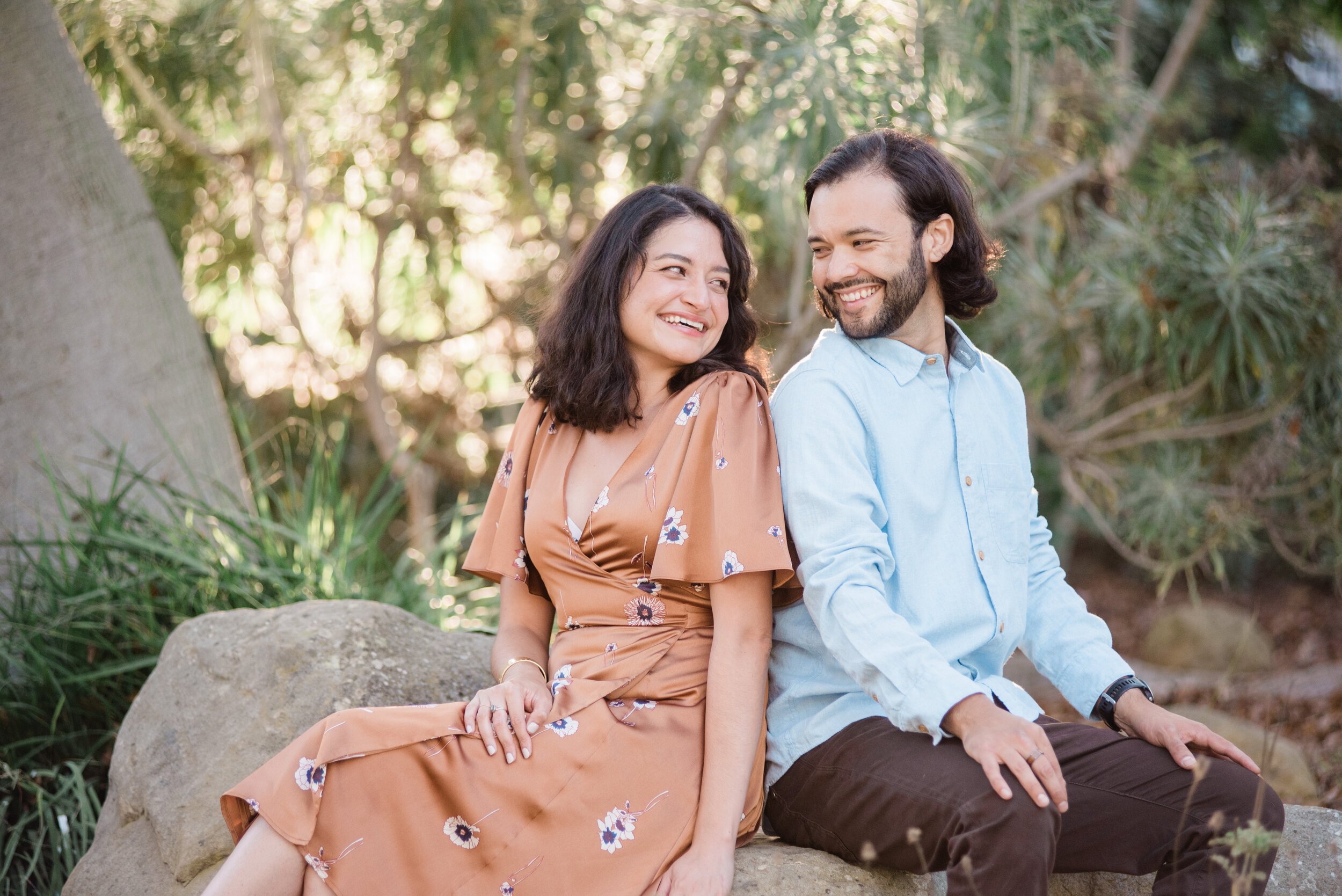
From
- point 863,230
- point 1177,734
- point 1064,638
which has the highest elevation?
point 863,230

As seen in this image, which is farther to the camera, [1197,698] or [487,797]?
[1197,698]

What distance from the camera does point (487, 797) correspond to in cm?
204

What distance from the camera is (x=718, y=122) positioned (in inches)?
194

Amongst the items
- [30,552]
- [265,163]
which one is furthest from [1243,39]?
[30,552]

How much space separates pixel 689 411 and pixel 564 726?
69 centimetres

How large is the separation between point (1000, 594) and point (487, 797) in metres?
1.10

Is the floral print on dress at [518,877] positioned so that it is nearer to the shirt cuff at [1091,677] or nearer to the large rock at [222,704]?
the large rock at [222,704]

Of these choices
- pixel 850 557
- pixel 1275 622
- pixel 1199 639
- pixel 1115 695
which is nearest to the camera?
pixel 850 557

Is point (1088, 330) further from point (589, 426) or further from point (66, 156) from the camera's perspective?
point (66, 156)

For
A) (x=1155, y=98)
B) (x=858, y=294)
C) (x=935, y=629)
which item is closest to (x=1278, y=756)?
(x=935, y=629)

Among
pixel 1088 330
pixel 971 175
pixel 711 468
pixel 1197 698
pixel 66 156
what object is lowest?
pixel 1197 698

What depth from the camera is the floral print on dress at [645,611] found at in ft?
7.44

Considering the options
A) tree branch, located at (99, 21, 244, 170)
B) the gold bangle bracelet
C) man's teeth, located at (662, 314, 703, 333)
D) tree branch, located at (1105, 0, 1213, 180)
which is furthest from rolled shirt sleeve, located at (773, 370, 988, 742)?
tree branch, located at (99, 21, 244, 170)

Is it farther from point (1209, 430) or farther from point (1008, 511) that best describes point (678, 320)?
point (1209, 430)
